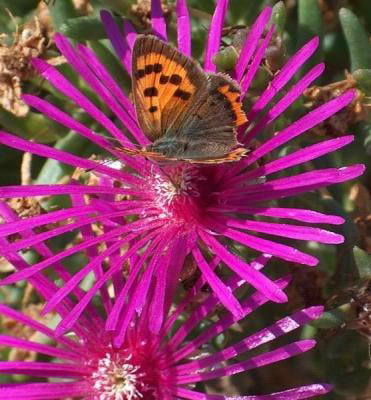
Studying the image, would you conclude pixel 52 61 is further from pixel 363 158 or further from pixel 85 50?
pixel 363 158

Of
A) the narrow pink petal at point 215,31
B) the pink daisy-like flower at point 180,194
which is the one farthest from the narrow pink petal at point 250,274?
the narrow pink petal at point 215,31

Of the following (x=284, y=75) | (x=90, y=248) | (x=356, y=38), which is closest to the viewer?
(x=284, y=75)

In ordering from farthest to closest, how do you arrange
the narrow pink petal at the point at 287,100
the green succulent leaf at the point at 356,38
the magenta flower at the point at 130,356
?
the green succulent leaf at the point at 356,38 → the magenta flower at the point at 130,356 → the narrow pink petal at the point at 287,100

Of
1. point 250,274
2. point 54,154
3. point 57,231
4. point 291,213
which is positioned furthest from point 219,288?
point 54,154

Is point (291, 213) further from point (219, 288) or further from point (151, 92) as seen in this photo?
point (151, 92)

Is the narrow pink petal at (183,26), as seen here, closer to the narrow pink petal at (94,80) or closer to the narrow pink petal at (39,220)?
the narrow pink petal at (94,80)

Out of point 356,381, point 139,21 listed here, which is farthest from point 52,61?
point 356,381
